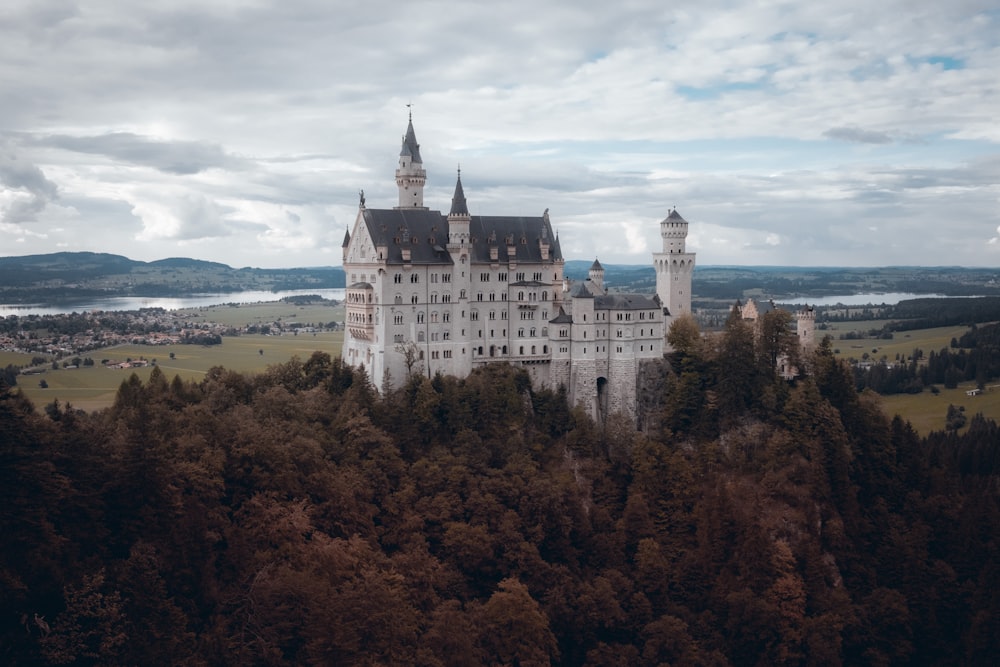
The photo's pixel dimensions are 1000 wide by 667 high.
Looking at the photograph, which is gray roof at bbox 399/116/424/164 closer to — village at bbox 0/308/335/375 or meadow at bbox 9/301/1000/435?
meadow at bbox 9/301/1000/435

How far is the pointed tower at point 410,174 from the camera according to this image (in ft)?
308

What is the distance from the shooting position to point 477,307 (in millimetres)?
91375

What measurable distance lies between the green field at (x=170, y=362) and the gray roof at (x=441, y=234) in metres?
15.4

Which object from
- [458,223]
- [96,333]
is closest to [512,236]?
[458,223]

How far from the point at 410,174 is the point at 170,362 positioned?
50.5 metres

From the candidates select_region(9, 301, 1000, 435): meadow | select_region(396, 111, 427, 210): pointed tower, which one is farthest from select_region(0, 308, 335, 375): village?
select_region(396, 111, 427, 210): pointed tower

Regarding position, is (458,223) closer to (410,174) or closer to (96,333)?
(410,174)

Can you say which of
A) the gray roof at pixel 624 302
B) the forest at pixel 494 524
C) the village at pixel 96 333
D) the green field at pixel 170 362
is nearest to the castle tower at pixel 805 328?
the forest at pixel 494 524

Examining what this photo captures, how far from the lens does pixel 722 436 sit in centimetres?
9038

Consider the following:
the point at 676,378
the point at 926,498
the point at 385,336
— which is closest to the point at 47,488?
the point at 385,336

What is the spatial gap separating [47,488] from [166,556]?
810 cm

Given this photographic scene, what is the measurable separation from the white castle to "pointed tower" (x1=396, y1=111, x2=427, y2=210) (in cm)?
10

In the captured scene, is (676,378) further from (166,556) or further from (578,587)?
(166,556)

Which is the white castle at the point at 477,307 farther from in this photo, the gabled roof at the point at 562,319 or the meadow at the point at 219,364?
the meadow at the point at 219,364
